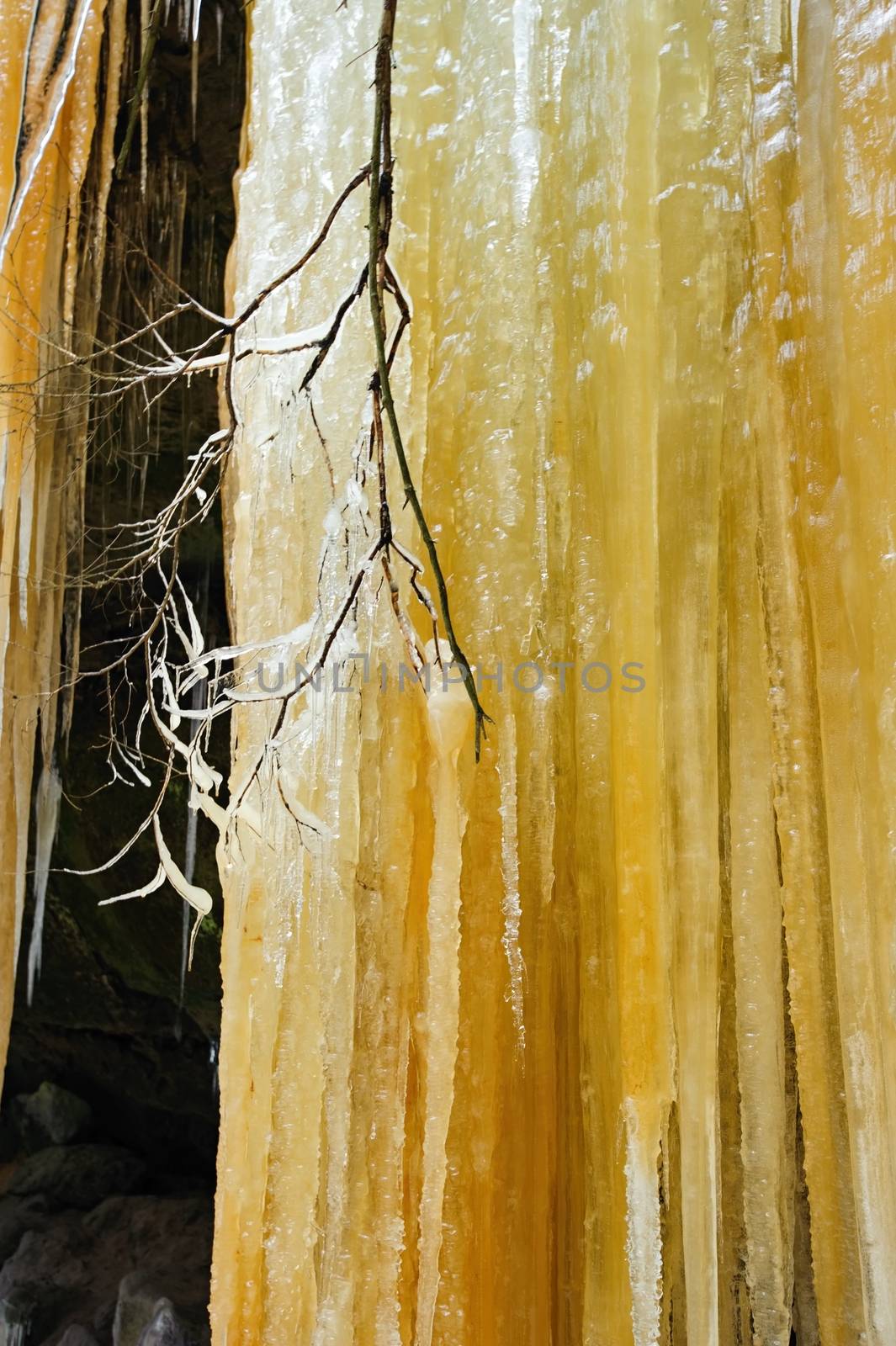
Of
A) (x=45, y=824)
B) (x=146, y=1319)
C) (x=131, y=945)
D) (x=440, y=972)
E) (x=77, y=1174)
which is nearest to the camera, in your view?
(x=440, y=972)

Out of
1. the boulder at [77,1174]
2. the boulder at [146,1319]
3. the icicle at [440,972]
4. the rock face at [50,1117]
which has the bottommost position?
the boulder at [146,1319]

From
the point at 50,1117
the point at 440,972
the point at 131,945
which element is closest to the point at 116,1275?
the point at 50,1117

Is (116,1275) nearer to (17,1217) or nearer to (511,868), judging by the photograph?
(17,1217)

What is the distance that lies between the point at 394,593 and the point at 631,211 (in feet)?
2.11

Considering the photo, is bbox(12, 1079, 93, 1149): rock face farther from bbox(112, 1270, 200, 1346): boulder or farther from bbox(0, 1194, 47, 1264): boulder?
bbox(112, 1270, 200, 1346): boulder

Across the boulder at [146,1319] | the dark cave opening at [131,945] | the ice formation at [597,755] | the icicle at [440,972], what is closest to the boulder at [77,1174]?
the dark cave opening at [131,945]

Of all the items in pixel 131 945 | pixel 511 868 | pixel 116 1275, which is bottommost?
pixel 116 1275

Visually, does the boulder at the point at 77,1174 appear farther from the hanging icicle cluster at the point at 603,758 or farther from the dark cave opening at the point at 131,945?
the hanging icicle cluster at the point at 603,758

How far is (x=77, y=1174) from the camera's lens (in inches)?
125

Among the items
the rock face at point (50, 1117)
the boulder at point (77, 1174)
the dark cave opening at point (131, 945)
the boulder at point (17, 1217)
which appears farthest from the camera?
the rock face at point (50, 1117)

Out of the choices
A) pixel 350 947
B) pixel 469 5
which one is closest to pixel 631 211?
pixel 469 5

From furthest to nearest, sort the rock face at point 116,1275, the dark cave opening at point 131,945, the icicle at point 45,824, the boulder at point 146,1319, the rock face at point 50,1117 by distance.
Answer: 1. the rock face at point 50,1117
2. the icicle at point 45,824
3. the rock face at point 116,1275
4. the boulder at point 146,1319
5. the dark cave opening at point 131,945

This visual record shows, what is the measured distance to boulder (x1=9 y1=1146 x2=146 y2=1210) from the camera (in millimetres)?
3131

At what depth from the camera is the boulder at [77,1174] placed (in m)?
3.13
